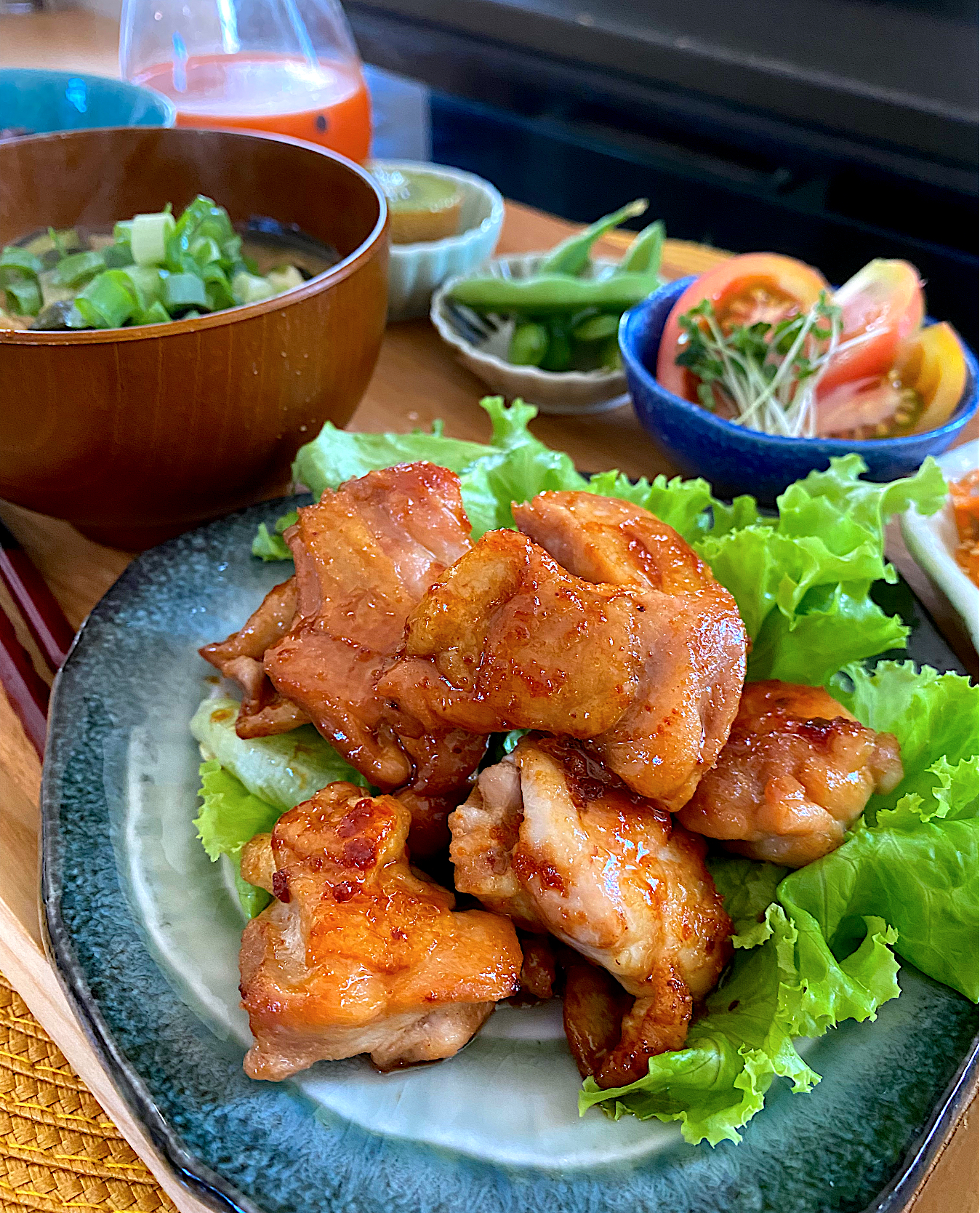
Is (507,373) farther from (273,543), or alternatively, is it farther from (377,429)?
(273,543)

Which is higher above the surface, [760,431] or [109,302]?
[109,302]

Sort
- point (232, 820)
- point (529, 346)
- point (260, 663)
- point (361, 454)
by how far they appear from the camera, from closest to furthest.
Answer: point (232, 820) < point (260, 663) < point (361, 454) < point (529, 346)

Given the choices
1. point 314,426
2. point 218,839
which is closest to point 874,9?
point 314,426

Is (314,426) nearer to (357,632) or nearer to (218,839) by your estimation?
(357,632)

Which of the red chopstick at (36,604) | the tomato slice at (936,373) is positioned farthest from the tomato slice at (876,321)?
the red chopstick at (36,604)

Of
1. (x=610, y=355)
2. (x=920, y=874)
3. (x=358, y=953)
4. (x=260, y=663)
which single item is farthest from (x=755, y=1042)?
(x=610, y=355)

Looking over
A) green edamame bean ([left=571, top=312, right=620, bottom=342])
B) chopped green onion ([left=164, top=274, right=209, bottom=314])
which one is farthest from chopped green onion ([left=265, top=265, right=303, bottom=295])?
green edamame bean ([left=571, top=312, right=620, bottom=342])
